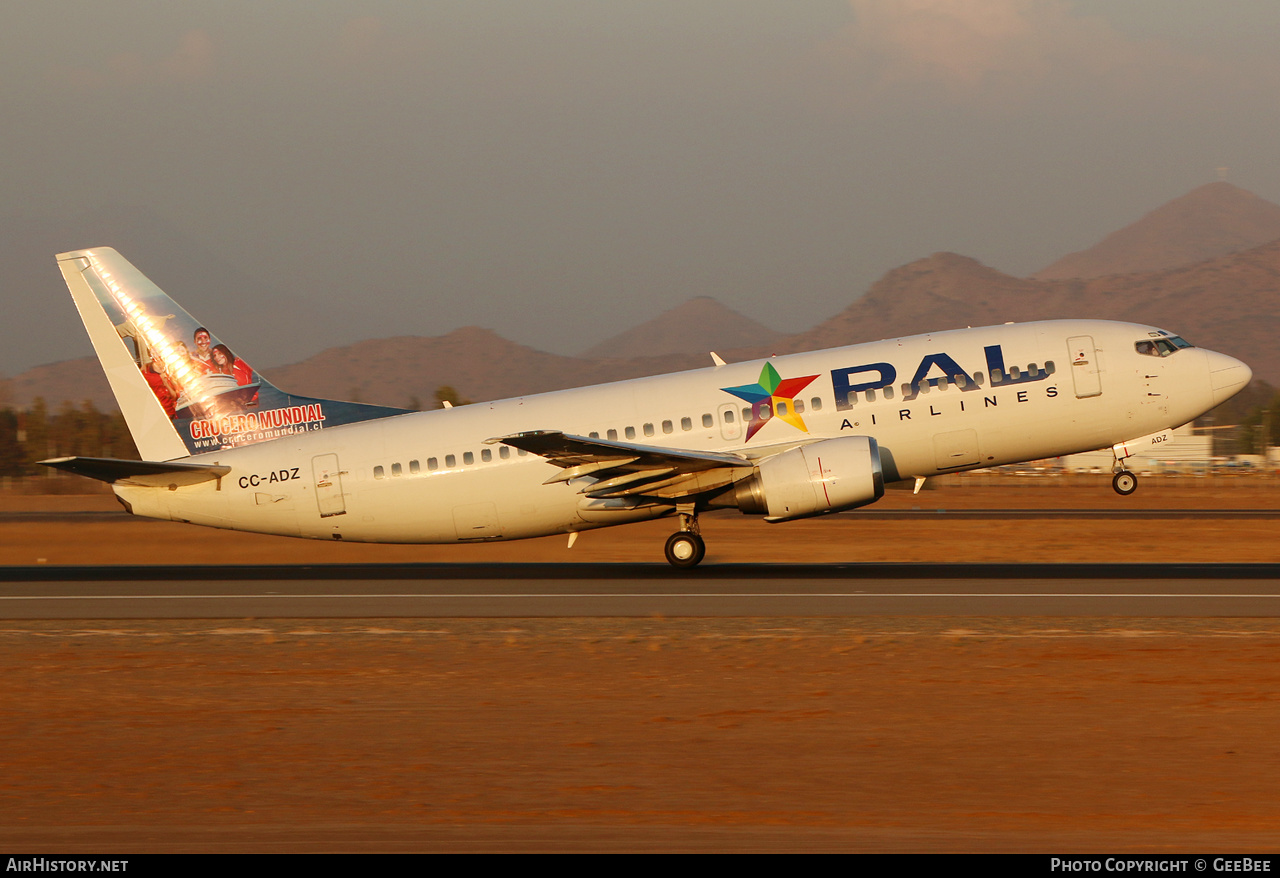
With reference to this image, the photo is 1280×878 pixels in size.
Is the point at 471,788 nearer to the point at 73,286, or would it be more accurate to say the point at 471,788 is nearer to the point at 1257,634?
the point at 1257,634

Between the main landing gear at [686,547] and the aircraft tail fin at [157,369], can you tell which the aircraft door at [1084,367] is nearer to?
the main landing gear at [686,547]

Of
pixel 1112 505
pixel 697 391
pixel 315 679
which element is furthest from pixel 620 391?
pixel 1112 505

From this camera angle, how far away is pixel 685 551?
2803cm

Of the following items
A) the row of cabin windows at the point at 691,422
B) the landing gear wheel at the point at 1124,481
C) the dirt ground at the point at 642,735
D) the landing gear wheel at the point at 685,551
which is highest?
the row of cabin windows at the point at 691,422

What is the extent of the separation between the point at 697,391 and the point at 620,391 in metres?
1.90

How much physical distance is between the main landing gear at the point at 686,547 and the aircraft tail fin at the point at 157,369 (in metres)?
7.55

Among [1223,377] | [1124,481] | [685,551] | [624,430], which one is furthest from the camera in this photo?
[685,551]

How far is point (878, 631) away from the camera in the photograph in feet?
61.2

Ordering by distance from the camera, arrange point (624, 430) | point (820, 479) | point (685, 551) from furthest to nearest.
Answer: point (685, 551) < point (624, 430) < point (820, 479)

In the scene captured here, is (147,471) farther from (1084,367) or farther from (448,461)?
(1084,367)

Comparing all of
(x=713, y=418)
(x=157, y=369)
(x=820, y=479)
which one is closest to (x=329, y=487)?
(x=157, y=369)

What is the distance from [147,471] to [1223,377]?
24.8 metres

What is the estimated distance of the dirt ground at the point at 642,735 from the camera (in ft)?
32.0

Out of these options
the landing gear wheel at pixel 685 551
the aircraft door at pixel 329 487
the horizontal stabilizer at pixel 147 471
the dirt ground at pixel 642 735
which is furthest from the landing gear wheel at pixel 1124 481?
the horizontal stabilizer at pixel 147 471
